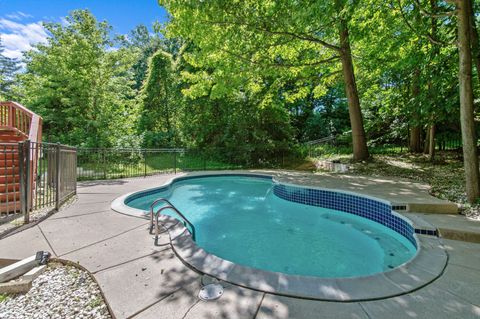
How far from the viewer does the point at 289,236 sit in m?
4.12

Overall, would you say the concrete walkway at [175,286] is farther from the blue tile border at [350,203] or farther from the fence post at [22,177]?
the blue tile border at [350,203]

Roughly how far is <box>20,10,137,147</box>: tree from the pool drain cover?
1081cm

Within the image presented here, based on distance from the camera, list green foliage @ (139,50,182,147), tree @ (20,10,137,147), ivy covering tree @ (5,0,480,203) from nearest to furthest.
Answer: ivy covering tree @ (5,0,480,203)
tree @ (20,10,137,147)
green foliage @ (139,50,182,147)

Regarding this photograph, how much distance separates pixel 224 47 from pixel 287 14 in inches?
91.8

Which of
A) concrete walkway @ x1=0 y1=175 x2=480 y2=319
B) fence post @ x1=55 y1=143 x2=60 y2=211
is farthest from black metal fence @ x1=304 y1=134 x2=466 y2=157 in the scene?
fence post @ x1=55 y1=143 x2=60 y2=211

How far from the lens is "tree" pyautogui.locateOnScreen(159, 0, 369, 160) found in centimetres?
627

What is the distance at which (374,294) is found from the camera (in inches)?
74.2

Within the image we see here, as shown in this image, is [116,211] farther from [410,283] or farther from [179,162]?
[179,162]

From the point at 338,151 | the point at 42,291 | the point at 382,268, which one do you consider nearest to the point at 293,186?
the point at 382,268

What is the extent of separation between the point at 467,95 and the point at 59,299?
6149 mm

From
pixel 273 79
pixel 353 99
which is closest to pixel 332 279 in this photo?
pixel 353 99

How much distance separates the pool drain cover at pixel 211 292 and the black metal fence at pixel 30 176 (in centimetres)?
325

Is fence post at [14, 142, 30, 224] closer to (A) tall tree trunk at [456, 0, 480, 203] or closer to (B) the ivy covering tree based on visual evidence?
(B) the ivy covering tree

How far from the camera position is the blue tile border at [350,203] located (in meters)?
3.94
